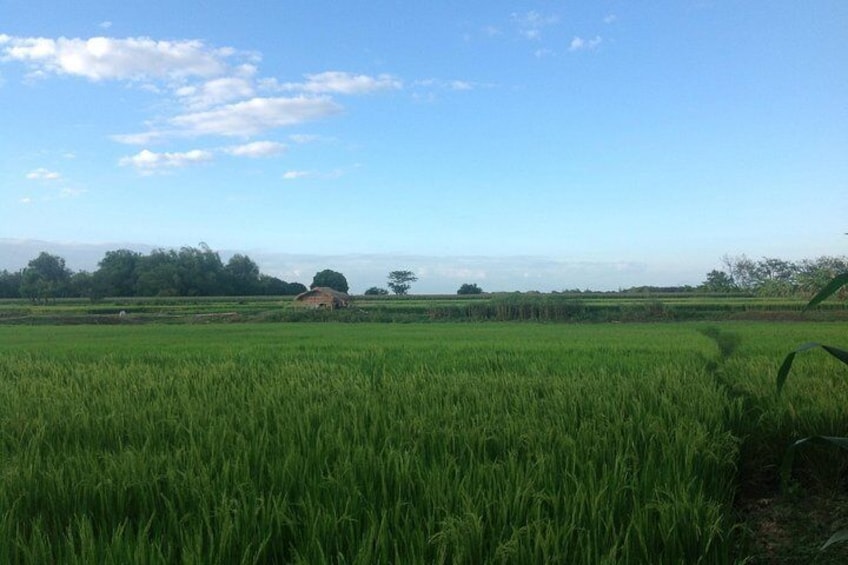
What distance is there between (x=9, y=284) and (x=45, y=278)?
2.42 metres

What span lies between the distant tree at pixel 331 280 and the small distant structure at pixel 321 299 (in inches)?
416

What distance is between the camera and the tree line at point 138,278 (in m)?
29.9

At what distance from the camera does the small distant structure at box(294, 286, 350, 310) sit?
36906 millimetres

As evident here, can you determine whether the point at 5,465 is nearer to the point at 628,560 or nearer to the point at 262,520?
the point at 262,520

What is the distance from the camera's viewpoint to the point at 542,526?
1.92 meters

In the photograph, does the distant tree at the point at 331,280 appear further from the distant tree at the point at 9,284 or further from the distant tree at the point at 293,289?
the distant tree at the point at 9,284

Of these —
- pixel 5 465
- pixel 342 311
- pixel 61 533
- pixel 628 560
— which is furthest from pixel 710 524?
pixel 342 311

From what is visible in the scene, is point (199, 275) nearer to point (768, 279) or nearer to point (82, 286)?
point (82, 286)

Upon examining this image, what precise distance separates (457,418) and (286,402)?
1253 mm

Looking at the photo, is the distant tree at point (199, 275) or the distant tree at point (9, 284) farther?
the distant tree at point (199, 275)

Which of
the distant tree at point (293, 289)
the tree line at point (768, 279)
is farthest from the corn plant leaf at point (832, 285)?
the distant tree at point (293, 289)

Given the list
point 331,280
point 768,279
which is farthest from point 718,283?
point 331,280

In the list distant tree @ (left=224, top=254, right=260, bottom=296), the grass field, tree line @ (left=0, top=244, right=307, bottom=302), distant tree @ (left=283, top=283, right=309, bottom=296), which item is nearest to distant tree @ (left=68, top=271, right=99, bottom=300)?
tree line @ (left=0, top=244, right=307, bottom=302)

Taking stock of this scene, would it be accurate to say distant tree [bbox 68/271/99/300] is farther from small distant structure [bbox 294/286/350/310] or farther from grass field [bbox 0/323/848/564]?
grass field [bbox 0/323/848/564]
